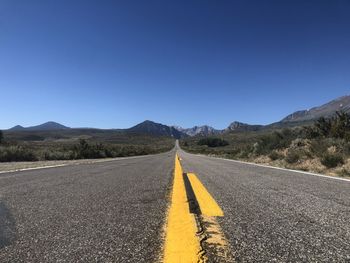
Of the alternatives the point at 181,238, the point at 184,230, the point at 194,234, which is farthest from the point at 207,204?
the point at 181,238

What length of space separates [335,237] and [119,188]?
3982 millimetres

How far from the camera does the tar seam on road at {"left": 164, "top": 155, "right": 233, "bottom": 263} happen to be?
7.23ft

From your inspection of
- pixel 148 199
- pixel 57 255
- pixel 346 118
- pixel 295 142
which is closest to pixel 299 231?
pixel 57 255

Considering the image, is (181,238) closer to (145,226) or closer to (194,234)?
(194,234)

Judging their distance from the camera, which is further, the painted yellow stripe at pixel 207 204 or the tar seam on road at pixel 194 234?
the painted yellow stripe at pixel 207 204

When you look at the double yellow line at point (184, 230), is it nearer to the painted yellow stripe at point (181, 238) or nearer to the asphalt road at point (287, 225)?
the painted yellow stripe at point (181, 238)

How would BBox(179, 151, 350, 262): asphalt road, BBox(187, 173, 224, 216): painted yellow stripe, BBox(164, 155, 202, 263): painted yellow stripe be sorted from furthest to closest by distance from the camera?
1. BBox(187, 173, 224, 216): painted yellow stripe
2. BBox(179, 151, 350, 262): asphalt road
3. BBox(164, 155, 202, 263): painted yellow stripe

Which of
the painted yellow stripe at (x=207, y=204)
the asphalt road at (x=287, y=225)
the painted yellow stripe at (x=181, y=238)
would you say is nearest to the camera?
the painted yellow stripe at (x=181, y=238)

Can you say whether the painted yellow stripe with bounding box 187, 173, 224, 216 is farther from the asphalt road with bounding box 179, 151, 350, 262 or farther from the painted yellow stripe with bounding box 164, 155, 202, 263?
the painted yellow stripe with bounding box 164, 155, 202, 263

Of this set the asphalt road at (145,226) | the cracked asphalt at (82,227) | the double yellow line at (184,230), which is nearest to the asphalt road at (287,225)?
the asphalt road at (145,226)

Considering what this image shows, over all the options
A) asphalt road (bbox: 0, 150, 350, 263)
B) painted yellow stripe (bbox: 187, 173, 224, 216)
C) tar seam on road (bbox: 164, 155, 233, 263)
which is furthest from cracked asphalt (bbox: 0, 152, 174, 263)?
painted yellow stripe (bbox: 187, 173, 224, 216)

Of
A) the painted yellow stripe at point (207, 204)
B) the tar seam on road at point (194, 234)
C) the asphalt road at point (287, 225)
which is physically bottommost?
the asphalt road at point (287, 225)

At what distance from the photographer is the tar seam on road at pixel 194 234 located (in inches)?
86.7

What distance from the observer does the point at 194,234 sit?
2721mm
